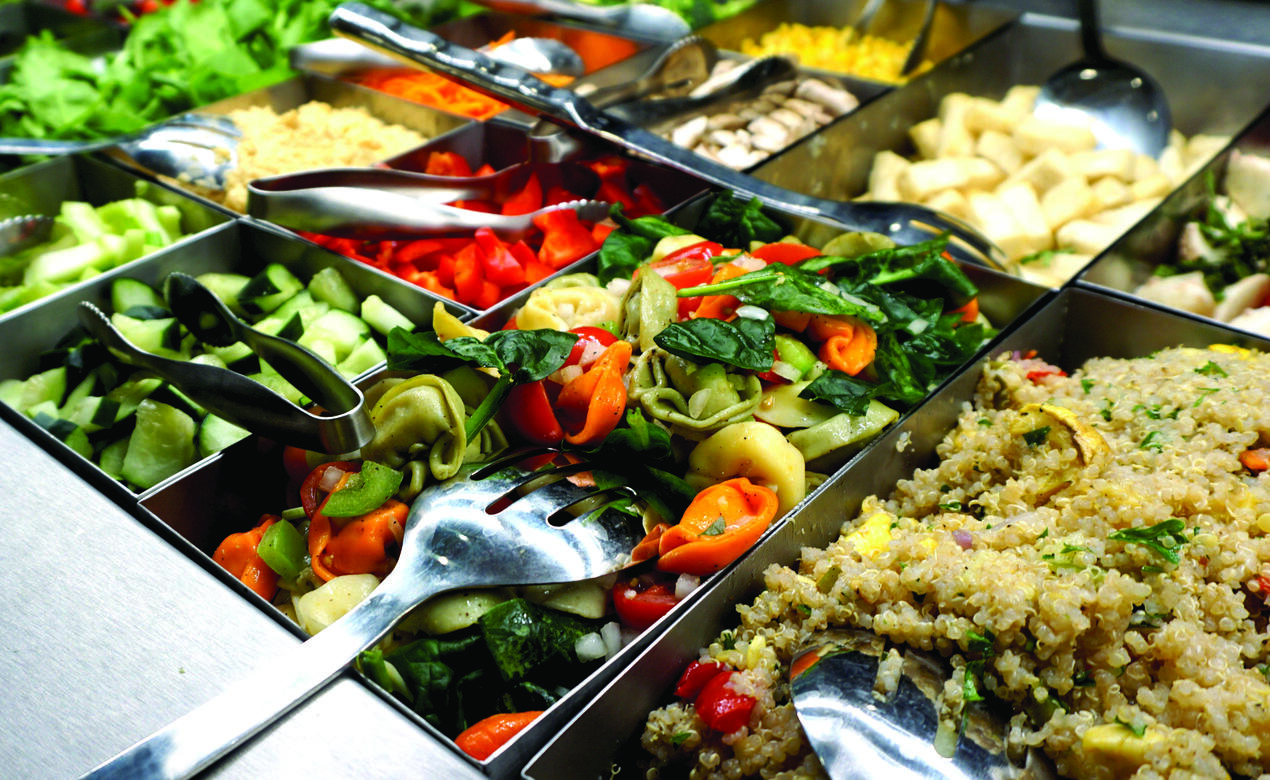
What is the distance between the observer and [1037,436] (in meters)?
1.63

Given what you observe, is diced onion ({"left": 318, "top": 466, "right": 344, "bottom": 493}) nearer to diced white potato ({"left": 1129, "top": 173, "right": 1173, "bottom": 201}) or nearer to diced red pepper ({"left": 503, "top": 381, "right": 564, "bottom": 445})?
diced red pepper ({"left": 503, "top": 381, "right": 564, "bottom": 445})

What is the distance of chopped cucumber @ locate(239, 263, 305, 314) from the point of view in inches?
88.2

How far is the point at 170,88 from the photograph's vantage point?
9.94 feet

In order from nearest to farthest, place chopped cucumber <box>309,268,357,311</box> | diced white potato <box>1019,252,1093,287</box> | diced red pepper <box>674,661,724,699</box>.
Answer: diced red pepper <box>674,661,724,699</box> < chopped cucumber <box>309,268,357,311</box> < diced white potato <box>1019,252,1093,287</box>

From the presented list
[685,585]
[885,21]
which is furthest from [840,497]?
[885,21]

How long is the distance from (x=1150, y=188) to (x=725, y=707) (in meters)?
2.27

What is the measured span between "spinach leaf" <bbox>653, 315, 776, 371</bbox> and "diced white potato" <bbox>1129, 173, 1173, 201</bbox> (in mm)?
1673

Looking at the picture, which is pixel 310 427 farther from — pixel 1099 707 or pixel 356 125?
pixel 356 125

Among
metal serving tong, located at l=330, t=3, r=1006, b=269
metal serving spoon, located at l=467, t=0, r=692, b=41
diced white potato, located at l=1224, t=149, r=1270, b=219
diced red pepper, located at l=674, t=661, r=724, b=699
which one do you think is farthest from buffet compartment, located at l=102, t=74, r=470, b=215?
diced white potato, located at l=1224, t=149, r=1270, b=219

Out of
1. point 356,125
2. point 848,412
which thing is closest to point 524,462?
point 848,412

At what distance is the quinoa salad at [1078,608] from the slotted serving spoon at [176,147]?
203 cm

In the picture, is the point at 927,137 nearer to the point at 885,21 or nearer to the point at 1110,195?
the point at 1110,195

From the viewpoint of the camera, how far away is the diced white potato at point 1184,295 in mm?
2299

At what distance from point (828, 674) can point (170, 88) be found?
9.36ft
